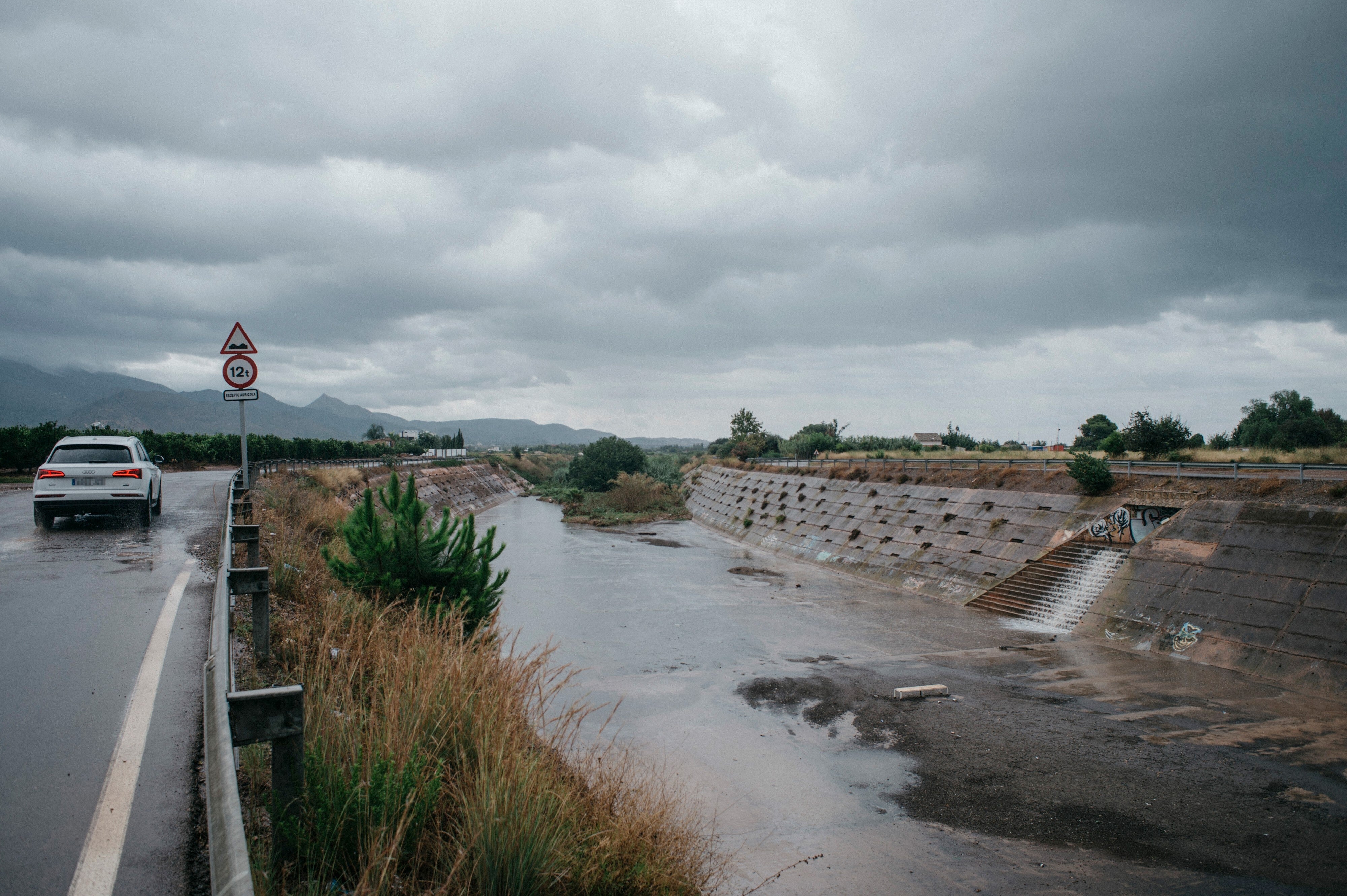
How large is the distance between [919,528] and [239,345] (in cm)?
2406

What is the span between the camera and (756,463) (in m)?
52.3

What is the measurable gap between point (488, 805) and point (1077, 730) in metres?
11.0

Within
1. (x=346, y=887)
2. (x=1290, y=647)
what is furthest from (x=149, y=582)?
(x=1290, y=647)

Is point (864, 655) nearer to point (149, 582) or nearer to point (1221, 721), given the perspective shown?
point (1221, 721)

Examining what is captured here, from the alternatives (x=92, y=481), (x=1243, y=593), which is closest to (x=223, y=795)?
(x=92, y=481)

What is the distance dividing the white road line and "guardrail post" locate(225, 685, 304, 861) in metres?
0.78

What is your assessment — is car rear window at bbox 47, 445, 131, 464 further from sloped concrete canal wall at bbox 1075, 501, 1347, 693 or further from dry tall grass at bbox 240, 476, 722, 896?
sloped concrete canal wall at bbox 1075, 501, 1347, 693

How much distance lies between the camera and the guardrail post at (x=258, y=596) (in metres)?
5.88

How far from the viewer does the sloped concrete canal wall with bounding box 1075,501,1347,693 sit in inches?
565

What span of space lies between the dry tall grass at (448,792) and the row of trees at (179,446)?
649 inches

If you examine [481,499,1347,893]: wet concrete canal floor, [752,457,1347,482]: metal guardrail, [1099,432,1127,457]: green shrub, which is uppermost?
[1099,432,1127,457]: green shrub

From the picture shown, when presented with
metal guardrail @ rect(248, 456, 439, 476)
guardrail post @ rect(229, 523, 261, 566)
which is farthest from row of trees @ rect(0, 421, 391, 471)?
guardrail post @ rect(229, 523, 261, 566)

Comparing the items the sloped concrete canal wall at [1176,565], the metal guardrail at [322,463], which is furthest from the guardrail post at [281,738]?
the metal guardrail at [322,463]

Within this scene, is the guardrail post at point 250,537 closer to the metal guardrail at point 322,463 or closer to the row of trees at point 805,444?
the metal guardrail at point 322,463
